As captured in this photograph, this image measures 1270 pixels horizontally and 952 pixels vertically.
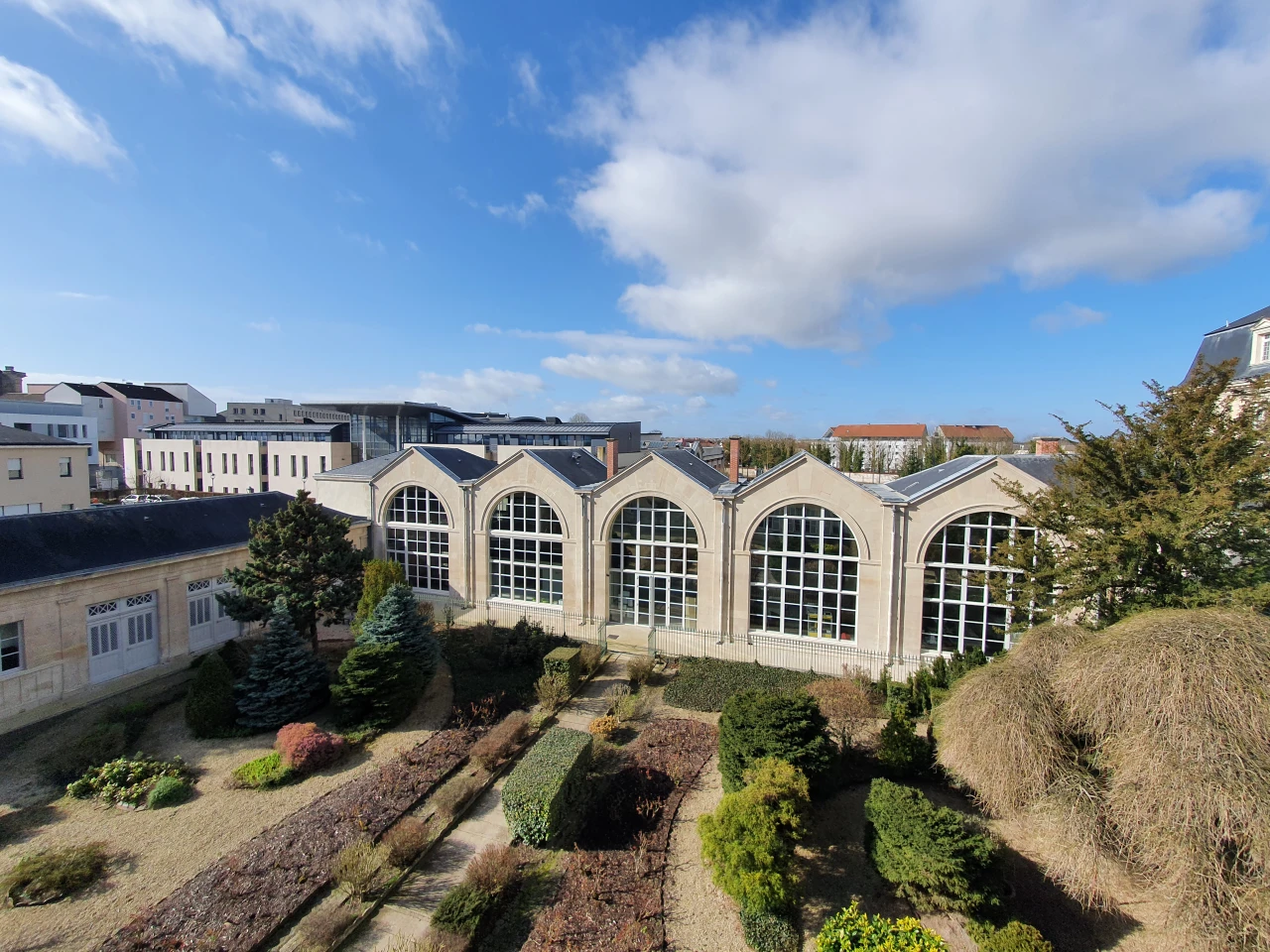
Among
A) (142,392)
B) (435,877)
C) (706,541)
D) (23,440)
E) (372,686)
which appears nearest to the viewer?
(435,877)

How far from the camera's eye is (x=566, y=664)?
17297mm

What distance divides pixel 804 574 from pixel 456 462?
1661 cm

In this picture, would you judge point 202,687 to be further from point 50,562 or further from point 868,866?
point 868,866

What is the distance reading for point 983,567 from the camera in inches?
707

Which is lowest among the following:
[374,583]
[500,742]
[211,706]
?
[500,742]

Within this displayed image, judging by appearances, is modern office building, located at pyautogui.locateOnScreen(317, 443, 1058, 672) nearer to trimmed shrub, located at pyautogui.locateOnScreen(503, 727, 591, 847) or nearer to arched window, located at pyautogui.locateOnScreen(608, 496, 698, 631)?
arched window, located at pyautogui.locateOnScreen(608, 496, 698, 631)

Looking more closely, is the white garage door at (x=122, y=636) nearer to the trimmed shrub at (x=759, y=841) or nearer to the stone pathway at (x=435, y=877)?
the stone pathway at (x=435, y=877)

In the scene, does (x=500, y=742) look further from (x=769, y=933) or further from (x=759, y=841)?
(x=769, y=933)

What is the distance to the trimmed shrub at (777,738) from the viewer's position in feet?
38.4

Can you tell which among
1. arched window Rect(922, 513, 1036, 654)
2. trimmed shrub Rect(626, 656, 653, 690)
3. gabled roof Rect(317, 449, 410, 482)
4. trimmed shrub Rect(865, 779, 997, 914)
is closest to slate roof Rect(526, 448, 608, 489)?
gabled roof Rect(317, 449, 410, 482)

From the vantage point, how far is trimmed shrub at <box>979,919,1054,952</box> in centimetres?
822

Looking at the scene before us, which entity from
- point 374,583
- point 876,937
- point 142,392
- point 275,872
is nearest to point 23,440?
point 374,583

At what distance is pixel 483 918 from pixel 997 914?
27.5 ft

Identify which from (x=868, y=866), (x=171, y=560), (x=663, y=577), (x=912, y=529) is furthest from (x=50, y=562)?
(x=912, y=529)
